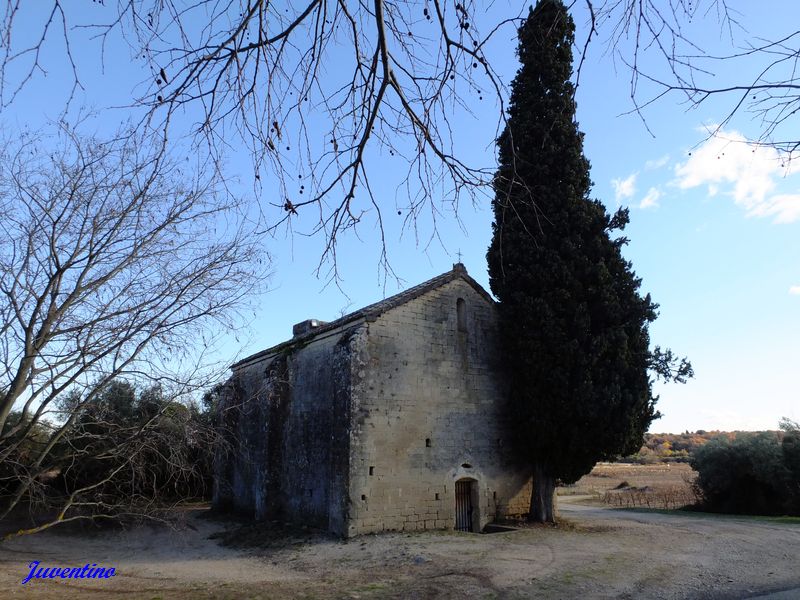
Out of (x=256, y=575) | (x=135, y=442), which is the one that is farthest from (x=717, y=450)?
(x=135, y=442)

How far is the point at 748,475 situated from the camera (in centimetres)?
2047

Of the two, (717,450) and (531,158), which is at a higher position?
(531,158)

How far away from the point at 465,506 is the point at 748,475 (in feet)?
38.9

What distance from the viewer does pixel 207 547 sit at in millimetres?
15047

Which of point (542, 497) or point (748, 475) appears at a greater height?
point (748, 475)

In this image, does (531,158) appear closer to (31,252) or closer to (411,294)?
(411,294)

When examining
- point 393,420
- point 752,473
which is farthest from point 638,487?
point 393,420

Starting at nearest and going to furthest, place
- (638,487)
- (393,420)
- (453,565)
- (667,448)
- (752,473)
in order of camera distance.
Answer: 1. (453,565)
2. (393,420)
3. (752,473)
4. (638,487)
5. (667,448)

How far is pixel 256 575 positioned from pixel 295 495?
199 inches

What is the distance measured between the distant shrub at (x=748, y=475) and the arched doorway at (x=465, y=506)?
1103 centimetres

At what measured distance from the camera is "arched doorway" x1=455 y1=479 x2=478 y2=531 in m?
15.8

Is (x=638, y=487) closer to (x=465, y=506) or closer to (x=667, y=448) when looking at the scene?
(x=465, y=506)

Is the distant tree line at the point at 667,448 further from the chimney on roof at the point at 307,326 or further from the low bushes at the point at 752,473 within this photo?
the chimney on roof at the point at 307,326

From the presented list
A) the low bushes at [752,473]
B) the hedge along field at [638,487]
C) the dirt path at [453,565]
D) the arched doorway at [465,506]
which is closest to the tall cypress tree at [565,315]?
the arched doorway at [465,506]
